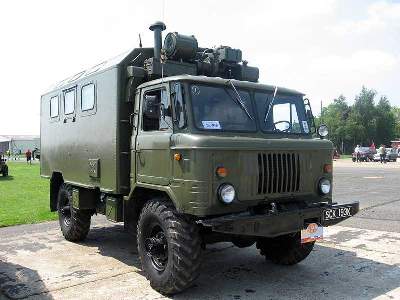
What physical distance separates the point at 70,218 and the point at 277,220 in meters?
4.72

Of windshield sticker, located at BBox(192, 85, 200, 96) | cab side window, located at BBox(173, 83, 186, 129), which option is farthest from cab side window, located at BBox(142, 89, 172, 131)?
windshield sticker, located at BBox(192, 85, 200, 96)

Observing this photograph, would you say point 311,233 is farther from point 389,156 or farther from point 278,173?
point 389,156

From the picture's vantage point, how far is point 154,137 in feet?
19.5

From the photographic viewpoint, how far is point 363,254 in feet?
23.9

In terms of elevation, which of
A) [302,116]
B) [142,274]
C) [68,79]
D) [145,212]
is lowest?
[142,274]

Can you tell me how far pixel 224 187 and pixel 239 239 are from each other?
1.19m

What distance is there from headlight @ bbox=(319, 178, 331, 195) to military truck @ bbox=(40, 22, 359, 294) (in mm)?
18

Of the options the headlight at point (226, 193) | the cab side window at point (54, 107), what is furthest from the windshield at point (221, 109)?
the cab side window at point (54, 107)

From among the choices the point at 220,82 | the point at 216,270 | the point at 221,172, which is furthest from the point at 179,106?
the point at 216,270

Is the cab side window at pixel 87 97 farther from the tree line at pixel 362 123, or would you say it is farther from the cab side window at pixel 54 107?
the tree line at pixel 362 123

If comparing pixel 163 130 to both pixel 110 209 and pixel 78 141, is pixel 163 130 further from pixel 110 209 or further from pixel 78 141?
pixel 78 141

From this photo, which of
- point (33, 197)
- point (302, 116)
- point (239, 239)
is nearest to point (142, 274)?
point (239, 239)

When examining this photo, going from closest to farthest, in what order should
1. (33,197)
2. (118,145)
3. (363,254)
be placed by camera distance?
(118,145)
(363,254)
(33,197)

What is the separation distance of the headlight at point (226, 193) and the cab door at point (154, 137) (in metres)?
0.73
